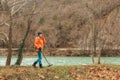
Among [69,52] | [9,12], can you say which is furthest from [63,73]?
[69,52]

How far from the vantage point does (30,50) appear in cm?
8544

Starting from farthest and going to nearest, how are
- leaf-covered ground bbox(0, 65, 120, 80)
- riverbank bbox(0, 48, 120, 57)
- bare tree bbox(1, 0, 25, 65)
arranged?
1. riverbank bbox(0, 48, 120, 57)
2. bare tree bbox(1, 0, 25, 65)
3. leaf-covered ground bbox(0, 65, 120, 80)

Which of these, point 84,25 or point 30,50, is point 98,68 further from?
point 84,25

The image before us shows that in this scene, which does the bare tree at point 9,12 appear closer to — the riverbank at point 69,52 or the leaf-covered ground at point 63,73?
the leaf-covered ground at point 63,73

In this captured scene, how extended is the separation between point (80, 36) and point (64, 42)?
9953 millimetres

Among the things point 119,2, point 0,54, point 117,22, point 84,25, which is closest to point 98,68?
point 119,2

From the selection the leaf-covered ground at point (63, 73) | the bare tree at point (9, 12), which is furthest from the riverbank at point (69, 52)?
the leaf-covered ground at point (63, 73)

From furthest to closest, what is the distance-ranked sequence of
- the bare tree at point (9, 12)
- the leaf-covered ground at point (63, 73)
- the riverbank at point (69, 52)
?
1. the riverbank at point (69, 52)
2. the bare tree at point (9, 12)
3. the leaf-covered ground at point (63, 73)

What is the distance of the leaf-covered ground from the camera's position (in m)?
17.2

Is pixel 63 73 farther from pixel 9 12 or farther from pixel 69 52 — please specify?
pixel 69 52

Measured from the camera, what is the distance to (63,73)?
60.1 feet

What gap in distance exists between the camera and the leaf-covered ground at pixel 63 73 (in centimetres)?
1720

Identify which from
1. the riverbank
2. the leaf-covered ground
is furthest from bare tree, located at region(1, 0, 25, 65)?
the riverbank

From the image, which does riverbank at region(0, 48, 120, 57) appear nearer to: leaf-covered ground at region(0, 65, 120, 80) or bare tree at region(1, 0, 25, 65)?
bare tree at region(1, 0, 25, 65)
